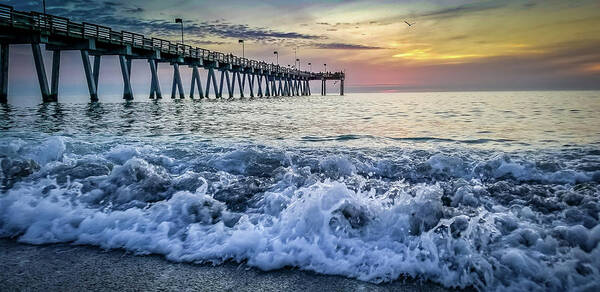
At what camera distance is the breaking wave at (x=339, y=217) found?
2.51 meters

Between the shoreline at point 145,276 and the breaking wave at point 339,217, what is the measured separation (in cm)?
10

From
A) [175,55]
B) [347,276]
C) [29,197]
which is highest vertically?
[175,55]

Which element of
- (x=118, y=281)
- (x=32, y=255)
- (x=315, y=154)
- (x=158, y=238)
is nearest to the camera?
(x=118, y=281)

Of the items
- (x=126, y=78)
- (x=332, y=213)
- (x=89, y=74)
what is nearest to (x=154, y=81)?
(x=126, y=78)

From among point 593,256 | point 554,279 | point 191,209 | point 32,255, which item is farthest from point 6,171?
point 593,256

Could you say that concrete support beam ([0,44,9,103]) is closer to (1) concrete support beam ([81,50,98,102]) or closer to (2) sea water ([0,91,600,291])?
(1) concrete support beam ([81,50,98,102])

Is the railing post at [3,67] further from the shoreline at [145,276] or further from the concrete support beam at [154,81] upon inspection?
the shoreline at [145,276]

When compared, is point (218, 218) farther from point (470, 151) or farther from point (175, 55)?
point (175, 55)

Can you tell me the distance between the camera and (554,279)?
2.29 metres

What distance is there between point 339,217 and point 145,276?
166 cm

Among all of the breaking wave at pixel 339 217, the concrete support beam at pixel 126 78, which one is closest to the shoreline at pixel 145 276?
the breaking wave at pixel 339 217

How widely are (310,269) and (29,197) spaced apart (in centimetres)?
336

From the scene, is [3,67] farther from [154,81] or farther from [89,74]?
[154,81]

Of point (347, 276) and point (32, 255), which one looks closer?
point (347, 276)
